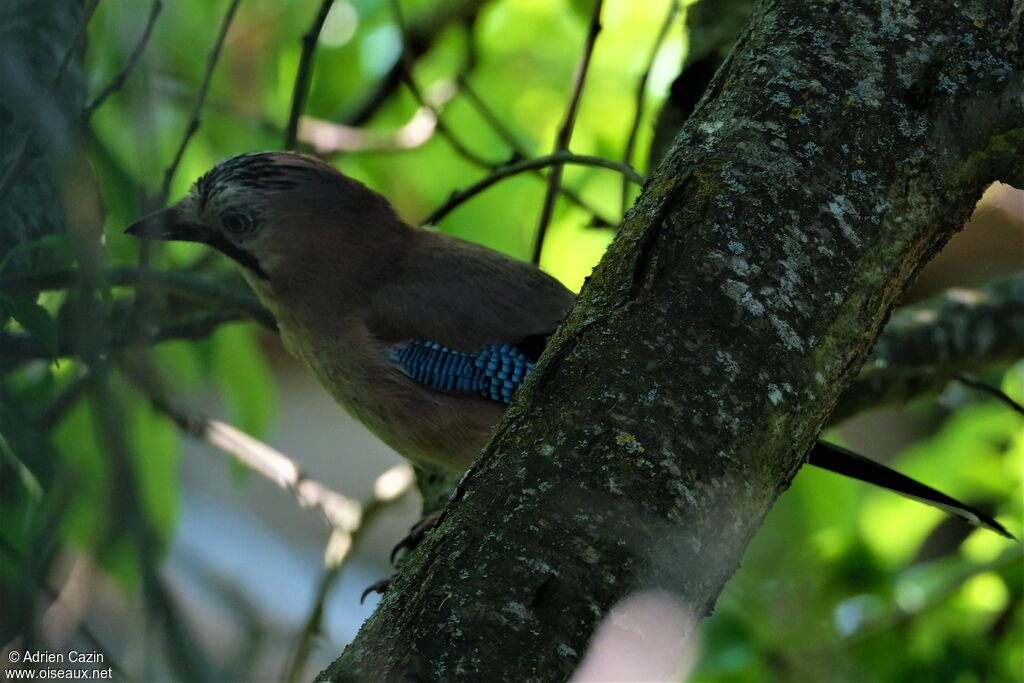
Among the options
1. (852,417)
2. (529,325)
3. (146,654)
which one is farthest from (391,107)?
(146,654)

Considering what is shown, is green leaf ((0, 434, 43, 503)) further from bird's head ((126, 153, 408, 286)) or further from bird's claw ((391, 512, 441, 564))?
bird's head ((126, 153, 408, 286))

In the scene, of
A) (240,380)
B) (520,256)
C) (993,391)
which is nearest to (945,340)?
(993,391)

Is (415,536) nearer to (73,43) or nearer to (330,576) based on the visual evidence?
(330,576)

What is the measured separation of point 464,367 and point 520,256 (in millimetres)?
1037

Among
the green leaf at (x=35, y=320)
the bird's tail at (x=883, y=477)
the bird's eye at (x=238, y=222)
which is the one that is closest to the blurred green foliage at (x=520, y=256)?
the green leaf at (x=35, y=320)

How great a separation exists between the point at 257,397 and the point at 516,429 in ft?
6.16

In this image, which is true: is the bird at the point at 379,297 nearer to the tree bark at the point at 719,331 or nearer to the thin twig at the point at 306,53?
the thin twig at the point at 306,53

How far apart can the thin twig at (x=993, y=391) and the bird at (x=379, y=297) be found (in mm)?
1073

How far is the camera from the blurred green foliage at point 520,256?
6.04 ft

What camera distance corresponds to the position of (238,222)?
135 inches

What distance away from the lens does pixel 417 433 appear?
10.7 feet

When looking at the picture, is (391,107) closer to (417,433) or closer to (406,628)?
(417,433)

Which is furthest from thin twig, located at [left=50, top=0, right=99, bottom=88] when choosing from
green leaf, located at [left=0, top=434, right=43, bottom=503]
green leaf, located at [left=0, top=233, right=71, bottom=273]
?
green leaf, located at [left=0, top=434, right=43, bottom=503]

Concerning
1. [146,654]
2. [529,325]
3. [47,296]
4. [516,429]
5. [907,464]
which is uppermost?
[907,464]
